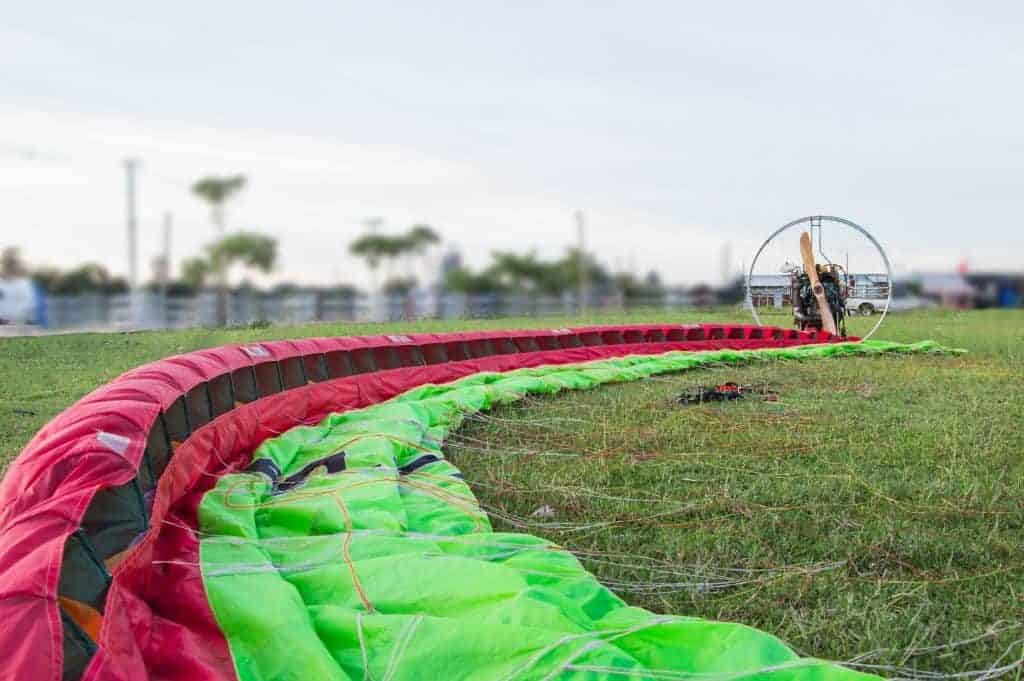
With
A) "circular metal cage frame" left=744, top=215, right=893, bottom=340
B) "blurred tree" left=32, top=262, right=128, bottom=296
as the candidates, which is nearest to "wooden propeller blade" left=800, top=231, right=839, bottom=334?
"circular metal cage frame" left=744, top=215, right=893, bottom=340

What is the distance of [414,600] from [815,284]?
8.29 m

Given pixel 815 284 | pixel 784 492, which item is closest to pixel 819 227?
pixel 815 284

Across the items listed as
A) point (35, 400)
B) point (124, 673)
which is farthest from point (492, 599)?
point (35, 400)

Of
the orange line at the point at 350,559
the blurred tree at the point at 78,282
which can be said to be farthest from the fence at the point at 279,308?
the orange line at the point at 350,559

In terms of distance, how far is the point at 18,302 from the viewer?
5.05 meters

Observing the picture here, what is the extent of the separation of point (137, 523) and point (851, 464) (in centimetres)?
291

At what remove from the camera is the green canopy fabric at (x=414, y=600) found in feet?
6.57

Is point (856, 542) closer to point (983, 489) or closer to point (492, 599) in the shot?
point (983, 489)

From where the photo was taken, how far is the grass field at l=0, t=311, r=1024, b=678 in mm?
2537

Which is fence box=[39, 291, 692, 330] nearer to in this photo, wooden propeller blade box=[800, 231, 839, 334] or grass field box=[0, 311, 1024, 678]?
grass field box=[0, 311, 1024, 678]

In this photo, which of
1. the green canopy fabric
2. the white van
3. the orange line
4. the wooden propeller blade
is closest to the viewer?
the green canopy fabric

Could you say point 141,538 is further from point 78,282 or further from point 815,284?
point 815,284

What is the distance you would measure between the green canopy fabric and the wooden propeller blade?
6.76 m

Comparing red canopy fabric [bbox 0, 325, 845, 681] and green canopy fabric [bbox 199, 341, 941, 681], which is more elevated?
red canopy fabric [bbox 0, 325, 845, 681]
